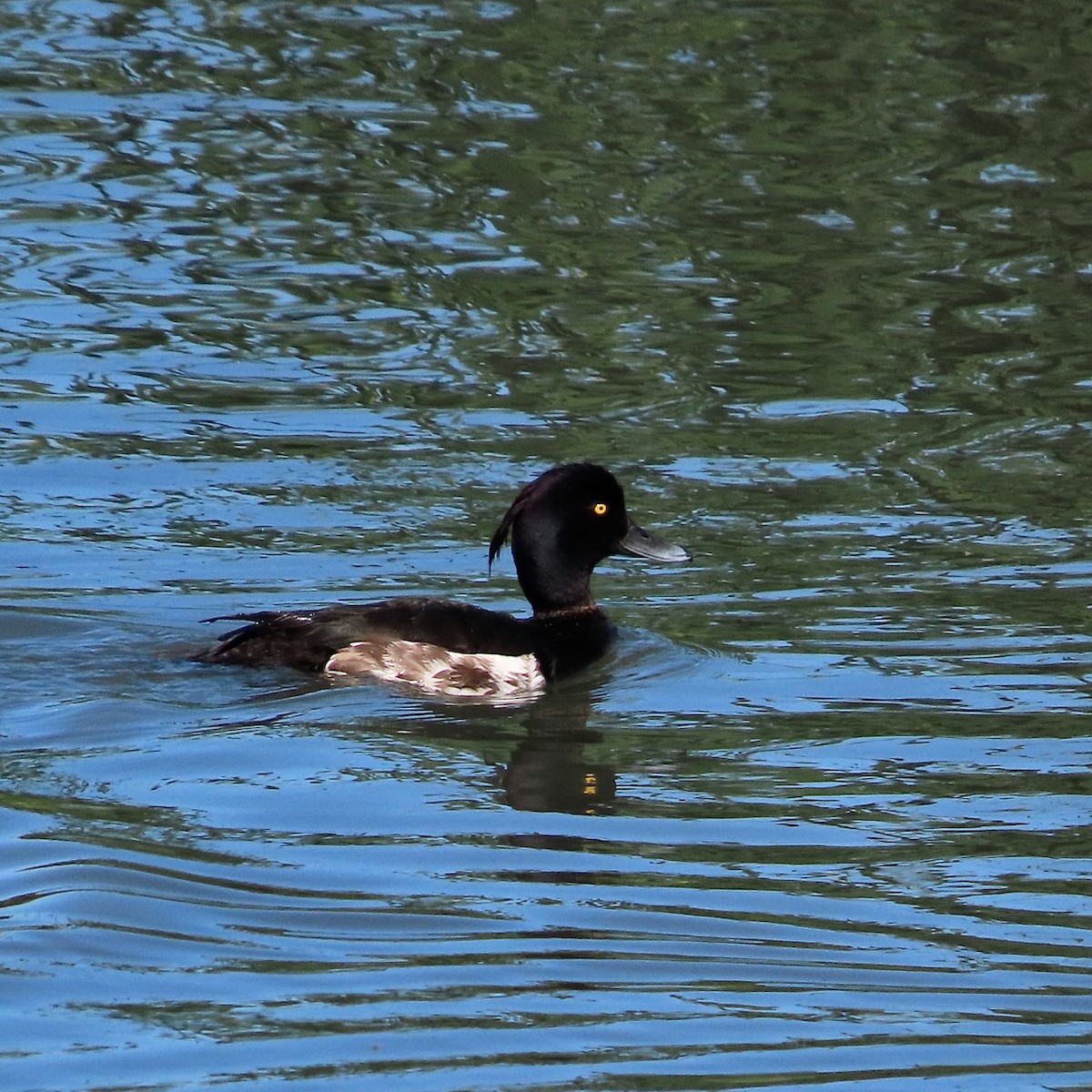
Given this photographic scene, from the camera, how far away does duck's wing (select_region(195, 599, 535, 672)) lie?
8.69 metres

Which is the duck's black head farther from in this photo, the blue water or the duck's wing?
the duck's wing

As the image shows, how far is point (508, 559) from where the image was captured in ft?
35.3

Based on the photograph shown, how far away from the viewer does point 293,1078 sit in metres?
5.14

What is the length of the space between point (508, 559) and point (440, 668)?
199 cm

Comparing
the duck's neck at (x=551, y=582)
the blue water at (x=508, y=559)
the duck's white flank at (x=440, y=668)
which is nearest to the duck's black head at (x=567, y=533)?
the duck's neck at (x=551, y=582)

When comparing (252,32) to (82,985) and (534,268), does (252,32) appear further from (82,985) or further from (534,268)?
(82,985)

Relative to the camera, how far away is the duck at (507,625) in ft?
28.6

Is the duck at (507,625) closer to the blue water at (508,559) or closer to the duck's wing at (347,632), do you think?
the duck's wing at (347,632)

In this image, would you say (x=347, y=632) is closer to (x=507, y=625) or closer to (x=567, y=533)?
(x=507, y=625)

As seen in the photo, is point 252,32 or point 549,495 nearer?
point 549,495

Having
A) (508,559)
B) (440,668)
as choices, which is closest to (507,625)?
(440,668)

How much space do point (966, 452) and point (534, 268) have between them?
3623mm

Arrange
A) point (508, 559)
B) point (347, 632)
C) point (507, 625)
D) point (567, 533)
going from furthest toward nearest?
point (508, 559) < point (567, 533) < point (507, 625) < point (347, 632)

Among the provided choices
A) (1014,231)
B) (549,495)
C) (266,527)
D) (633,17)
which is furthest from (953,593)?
(633,17)
